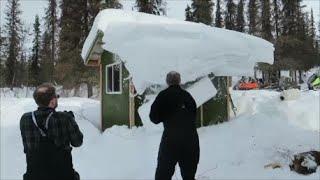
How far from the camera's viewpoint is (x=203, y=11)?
156ft

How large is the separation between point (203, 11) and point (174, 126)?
42.2m

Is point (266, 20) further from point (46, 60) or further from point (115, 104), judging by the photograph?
point (115, 104)

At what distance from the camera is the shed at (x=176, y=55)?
34.1ft

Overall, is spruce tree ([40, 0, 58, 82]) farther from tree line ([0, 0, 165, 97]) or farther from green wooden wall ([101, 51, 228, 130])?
green wooden wall ([101, 51, 228, 130])

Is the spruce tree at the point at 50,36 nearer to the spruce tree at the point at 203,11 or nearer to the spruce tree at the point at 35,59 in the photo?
the spruce tree at the point at 35,59

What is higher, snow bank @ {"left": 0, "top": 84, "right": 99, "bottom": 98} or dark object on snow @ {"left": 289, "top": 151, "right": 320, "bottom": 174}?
snow bank @ {"left": 0, "top": 84, "right": 99, "bottom": 98}

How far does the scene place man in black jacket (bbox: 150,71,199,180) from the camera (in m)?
6.22

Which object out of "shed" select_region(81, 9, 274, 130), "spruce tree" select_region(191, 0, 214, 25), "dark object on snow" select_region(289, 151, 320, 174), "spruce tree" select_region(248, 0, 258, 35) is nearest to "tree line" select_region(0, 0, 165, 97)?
"spruce tree" select_region(191, 0, 214, 25)

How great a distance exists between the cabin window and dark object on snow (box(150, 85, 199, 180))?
7816 mm

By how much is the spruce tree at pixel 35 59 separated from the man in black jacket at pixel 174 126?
162ft

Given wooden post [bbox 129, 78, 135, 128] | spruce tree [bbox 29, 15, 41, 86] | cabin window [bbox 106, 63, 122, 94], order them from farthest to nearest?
spruce tree [bbox 29, 15, 41, 86] → cabin window [bbox 106, 63, 122, 94] → wooden post [bbox 129, 78, 135, 128]

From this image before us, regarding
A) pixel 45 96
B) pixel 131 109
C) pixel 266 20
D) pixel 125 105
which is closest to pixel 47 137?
pixel 45 96

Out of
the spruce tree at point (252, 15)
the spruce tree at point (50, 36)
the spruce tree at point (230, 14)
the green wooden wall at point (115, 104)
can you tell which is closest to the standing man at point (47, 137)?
the green wooden wall at point (115, 104)

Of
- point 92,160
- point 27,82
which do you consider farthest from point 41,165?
point 27,82
